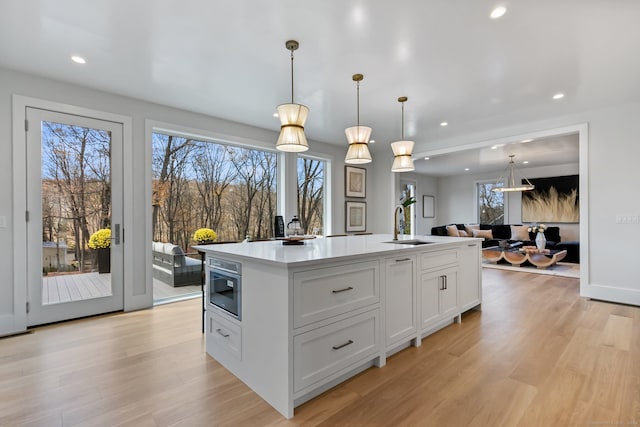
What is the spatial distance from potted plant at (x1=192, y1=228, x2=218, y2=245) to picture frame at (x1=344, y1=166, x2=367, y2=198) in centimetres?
270

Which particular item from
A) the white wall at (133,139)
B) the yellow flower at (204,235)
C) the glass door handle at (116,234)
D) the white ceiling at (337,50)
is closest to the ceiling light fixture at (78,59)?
the white ceiling at (337,50)

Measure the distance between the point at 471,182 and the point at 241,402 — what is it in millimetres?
10095

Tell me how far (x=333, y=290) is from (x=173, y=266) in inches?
125

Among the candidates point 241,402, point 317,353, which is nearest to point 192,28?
point 317,353

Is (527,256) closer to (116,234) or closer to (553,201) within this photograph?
(553,201)

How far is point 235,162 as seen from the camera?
4.71 metres

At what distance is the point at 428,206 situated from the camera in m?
10.4

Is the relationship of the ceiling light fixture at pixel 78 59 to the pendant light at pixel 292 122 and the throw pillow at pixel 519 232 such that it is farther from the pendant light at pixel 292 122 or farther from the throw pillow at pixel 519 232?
the throw pillow at pixel 519 232

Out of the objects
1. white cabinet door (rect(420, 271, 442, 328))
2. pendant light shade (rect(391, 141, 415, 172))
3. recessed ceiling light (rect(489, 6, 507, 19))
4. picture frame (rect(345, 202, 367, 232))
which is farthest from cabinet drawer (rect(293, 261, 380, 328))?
picture frame (rect(345, 202, 367, 232))

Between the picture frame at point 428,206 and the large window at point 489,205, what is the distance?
1.44 m

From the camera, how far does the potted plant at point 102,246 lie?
330 cm

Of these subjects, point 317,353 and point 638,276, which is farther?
point 638,276

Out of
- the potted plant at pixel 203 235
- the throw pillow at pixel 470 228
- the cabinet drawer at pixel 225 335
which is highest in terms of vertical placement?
the potted plant at pixel 203 235

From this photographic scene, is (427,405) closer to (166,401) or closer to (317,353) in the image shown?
(317,353)
